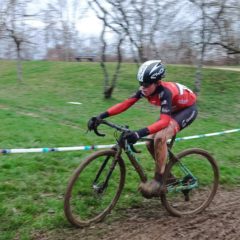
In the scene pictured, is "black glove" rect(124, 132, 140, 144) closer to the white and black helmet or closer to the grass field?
the white and black helmet

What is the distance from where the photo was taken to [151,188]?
5.29 metres

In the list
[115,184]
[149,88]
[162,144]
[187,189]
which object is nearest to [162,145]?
[162,144]

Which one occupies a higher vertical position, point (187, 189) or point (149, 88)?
point (149, 88)

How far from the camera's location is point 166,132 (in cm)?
519

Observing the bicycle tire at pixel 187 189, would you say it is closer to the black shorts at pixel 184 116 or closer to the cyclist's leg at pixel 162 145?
the cyclist's leg at pixel 162 145

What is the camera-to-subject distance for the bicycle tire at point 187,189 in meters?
5.56

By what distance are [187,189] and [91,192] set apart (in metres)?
1.38

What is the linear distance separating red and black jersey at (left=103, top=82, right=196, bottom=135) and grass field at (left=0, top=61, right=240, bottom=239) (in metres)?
1.44

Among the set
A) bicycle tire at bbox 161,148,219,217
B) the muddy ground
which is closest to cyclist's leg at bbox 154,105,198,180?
bicycle tire at bbox 161,148,219,217

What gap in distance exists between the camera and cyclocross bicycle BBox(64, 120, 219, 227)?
4.98m

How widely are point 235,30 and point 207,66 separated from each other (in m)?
10.8

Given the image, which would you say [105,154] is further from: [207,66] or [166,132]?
[207,66]

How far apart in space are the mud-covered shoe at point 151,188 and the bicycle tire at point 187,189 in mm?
149

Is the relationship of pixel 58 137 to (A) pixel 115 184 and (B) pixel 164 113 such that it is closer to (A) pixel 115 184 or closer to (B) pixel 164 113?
(A) pixel 115 184
